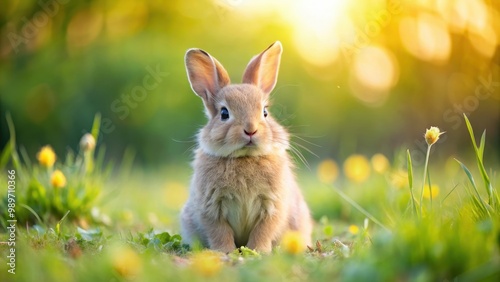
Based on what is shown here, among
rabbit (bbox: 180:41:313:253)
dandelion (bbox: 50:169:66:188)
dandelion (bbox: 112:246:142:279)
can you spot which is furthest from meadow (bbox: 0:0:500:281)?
dandelion (bbox: 112:246:142:279)

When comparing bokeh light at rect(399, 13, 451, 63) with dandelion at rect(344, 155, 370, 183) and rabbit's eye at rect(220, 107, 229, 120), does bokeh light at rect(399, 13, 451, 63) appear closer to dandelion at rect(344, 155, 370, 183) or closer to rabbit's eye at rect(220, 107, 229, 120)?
dandelion at rect(344, 155, 370, 183)

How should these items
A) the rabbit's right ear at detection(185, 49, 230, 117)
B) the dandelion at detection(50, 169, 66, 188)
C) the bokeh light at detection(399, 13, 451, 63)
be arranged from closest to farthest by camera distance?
the rabbit's right ear at detection(185, 49, 230, 117), the dandelion at detection(50, 169, 66, 188), the bokeh light at detection(399, 13, 451, 63)

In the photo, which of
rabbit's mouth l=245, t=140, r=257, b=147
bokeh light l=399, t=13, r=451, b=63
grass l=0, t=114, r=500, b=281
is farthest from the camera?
bokeh light l=399, t=13, r=451, b=63

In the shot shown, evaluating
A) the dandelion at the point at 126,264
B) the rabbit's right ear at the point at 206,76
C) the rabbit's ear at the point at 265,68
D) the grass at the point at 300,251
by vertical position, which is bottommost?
the dandelion at the point at 126,264

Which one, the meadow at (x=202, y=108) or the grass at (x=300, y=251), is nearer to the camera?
the grass at (x=300, y=251)

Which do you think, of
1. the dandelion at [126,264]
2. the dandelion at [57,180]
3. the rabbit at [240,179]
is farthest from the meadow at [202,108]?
the dandelion at [126,264]

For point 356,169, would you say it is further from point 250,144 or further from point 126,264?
point 126,264

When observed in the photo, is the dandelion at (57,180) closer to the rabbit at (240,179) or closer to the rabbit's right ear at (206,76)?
the rabbit at (240,179)
